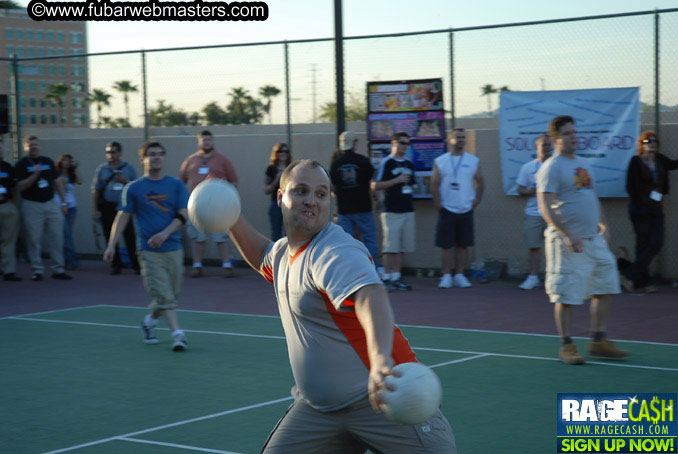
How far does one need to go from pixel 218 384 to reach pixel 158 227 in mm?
2227

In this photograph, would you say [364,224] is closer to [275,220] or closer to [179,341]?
[275,220]

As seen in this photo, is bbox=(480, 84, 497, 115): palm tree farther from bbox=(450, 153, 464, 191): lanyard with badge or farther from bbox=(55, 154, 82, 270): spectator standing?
bbox=(55, 154, 82, 270): spectator standing

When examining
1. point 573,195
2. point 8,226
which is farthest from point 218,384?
point 8,226

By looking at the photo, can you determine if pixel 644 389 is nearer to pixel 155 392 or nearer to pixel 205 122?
pixel 155 392

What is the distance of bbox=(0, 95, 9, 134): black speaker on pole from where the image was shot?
17652mm

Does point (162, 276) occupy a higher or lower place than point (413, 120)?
lower

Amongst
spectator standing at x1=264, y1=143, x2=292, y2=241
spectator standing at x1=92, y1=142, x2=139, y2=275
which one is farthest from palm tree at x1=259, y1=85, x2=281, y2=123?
spectator standing at x1=92, y1=142, x2=139, y2=275

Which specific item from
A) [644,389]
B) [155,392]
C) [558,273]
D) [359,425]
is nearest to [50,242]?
[155,392]

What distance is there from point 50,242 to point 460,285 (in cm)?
714

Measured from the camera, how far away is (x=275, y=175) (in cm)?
1573

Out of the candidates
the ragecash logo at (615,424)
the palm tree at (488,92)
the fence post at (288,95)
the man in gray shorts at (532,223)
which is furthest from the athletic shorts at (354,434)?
the fence post at (288,95)

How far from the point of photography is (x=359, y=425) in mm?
4008

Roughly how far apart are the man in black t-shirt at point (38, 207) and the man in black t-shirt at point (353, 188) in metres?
5.46

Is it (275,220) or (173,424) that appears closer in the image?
(173,424)
